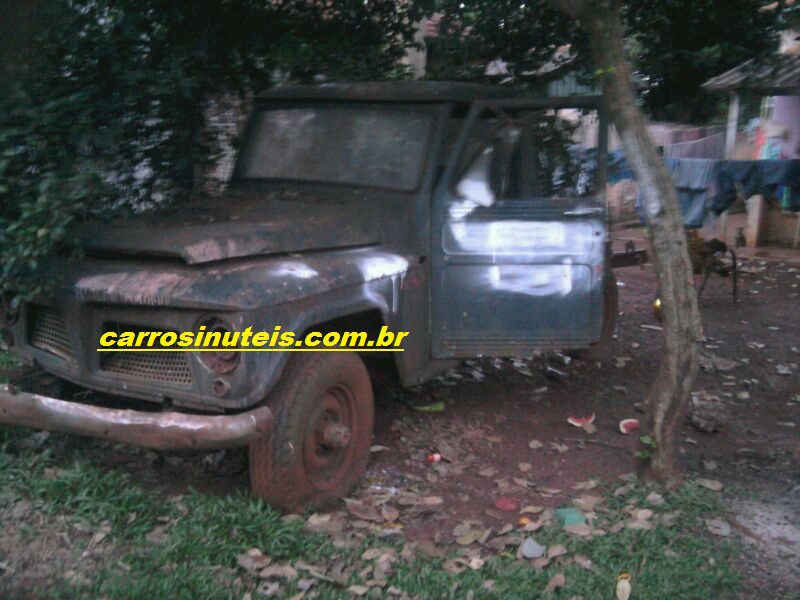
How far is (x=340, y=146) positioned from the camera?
5.11m

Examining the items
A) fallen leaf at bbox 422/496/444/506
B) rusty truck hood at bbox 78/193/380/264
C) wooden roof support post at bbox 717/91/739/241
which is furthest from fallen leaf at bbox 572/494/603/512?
wooden roof support post at bbox 717/91/739/241

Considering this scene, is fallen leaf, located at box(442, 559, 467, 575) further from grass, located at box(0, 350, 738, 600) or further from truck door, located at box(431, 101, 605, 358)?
truck door, located at box(431, 101, 605, 358)

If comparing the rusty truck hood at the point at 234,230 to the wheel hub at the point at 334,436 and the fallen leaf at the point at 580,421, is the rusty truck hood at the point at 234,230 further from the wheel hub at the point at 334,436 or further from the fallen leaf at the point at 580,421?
the fallen leaf at the point at 580,421

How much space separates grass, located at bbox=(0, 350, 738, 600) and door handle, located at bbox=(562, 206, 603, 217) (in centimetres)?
166

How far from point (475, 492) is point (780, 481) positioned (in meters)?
1.62

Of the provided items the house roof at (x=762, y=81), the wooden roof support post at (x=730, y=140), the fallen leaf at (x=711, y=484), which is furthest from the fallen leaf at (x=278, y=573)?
the wooden roof support post at (x=730, y=140)

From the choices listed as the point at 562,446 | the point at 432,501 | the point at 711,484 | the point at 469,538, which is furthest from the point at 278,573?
the point at 711,484

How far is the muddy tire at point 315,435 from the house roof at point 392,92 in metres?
1.66

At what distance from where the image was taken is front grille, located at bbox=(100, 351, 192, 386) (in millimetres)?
3762

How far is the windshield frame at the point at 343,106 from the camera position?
15.9 feet

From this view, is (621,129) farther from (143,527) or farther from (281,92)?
(143,527)

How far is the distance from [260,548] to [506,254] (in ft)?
7.26

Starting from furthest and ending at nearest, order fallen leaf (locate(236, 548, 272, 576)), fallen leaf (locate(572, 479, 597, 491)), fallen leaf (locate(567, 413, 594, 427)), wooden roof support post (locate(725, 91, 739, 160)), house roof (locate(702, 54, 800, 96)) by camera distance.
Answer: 1. wooden roof support post (locate(725, 91, 739, 160))
2. house roof (locate(702, 54, 800, 96))
3. fallen leaf (locate(567, 413, 594, 427))
4. fallen leaf (locate(572, 479, 597, 491))
5. fallen leaf (locate(236, 548, 272, 576))

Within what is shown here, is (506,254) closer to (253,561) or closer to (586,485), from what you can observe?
(586,485)
